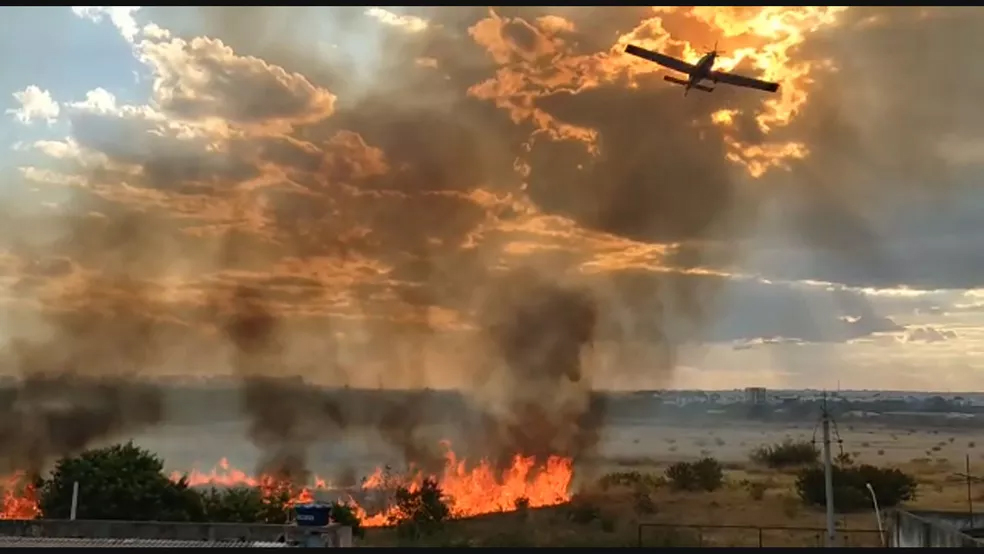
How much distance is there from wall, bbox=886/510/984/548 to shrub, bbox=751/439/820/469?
123 ft

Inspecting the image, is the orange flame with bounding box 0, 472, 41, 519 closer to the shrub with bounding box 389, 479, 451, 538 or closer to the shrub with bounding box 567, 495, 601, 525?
the shrub with bounding box 389, 479, 451, 538

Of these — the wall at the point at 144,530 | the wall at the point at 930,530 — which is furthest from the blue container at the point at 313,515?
the wall at the point at 930,530

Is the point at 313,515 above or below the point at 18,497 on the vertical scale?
above

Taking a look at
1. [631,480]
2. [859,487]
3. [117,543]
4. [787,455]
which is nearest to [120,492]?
[117,543]

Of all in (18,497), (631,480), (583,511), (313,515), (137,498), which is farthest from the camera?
(631,480)

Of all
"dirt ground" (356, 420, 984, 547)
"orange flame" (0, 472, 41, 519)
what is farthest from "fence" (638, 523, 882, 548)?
"orange flame" (0, 472, 41, 519)

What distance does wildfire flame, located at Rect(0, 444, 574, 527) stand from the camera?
173 feet

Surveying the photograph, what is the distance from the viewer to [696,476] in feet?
198

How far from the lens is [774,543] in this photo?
42.8m

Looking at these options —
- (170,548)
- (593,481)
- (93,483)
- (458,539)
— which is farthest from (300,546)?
(593,481)

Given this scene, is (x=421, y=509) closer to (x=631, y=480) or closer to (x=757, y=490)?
(x=631, y=480)

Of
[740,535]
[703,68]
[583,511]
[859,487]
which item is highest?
[703,68]

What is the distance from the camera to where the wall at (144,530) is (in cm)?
1970

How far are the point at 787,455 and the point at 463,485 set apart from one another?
90.7 ft
